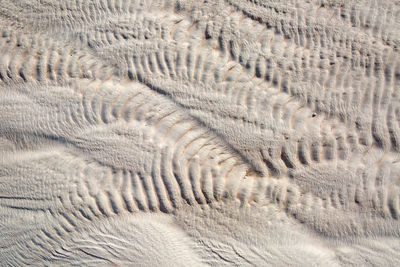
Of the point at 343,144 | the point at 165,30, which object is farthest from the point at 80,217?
the point at 343,144

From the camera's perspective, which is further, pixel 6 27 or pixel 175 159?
pixel 6 27

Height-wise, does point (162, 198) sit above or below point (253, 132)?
below

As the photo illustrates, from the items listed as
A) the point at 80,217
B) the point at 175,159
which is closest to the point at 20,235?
the point at 80,217

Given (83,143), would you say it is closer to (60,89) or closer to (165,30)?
→ (60,89)

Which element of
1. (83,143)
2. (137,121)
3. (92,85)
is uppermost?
(92,85)

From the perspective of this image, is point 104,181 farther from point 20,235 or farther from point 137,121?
point 20,235

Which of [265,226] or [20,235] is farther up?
[265,226]
